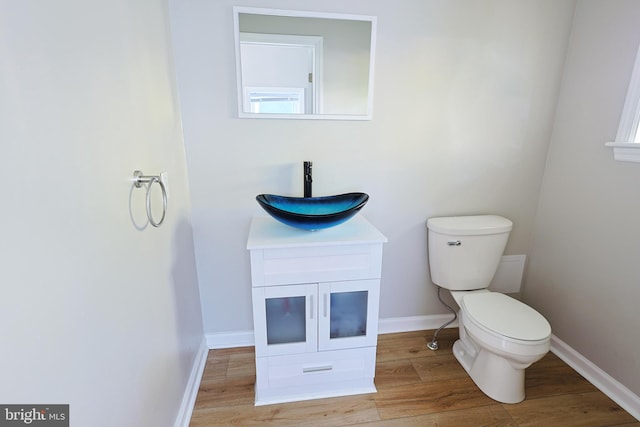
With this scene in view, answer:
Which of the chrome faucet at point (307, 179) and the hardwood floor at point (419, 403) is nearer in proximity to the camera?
the hardwood floor at point (419, 403)

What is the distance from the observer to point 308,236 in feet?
4.56

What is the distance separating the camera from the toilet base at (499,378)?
1505 millimetres

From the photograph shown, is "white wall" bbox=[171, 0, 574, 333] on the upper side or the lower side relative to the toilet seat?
upper

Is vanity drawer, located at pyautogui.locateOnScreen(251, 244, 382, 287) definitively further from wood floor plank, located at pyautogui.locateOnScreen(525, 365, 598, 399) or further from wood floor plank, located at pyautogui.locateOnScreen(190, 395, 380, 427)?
wood floor plank, located at pyautogui.locateOnScreen(525, 365, 598, 399)

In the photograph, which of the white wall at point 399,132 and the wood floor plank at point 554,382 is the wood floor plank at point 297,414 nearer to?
the white wall at point 399,132

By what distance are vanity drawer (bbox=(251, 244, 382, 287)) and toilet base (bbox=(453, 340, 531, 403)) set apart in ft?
2.61

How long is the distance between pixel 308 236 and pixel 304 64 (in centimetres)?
93

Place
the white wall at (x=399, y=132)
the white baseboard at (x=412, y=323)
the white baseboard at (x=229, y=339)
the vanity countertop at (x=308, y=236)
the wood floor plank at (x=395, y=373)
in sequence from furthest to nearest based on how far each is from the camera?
1. the white baseboard at (x=412, y=323)
2. the white baseboard at (x=229, y=339)
3. the wood floor plank at (x=395, y=373)
4. the white wall at (x=399, y=132)
5. the vanity countertop at (x=308, y=236)

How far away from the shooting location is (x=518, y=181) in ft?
6.24

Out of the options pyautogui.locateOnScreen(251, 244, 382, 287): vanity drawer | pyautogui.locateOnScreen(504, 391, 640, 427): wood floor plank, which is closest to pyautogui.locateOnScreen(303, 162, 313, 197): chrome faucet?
pyautogui.locateOnScreen(251, 244, 382, 287): vanity drawer

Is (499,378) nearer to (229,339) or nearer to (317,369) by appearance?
(317,369)

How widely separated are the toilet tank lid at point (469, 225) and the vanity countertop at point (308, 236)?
0.50m

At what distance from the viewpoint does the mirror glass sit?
59.4 inches

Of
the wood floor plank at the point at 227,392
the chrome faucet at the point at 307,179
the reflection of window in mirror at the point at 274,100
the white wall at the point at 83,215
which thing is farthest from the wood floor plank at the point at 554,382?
the reflection of window in mirror at the point at 274,100
